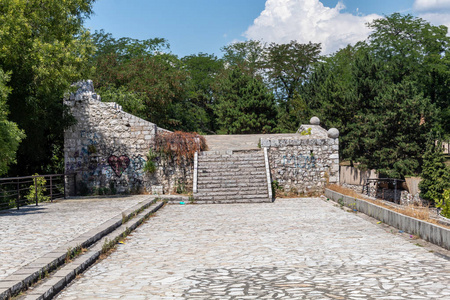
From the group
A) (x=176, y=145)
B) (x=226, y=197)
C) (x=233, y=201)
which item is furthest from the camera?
(x=176, y=145)

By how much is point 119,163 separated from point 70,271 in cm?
1475

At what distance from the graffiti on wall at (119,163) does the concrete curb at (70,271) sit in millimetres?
10615

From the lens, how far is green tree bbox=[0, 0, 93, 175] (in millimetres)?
17438

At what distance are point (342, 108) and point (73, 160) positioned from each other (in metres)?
21.4

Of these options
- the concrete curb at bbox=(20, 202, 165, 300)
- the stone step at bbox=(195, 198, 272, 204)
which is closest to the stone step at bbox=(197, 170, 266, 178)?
the stone step at bbox=(195, 198, 272, 204)

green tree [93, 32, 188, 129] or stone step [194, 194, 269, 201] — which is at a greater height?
green tree [93, 32, 188, 129]

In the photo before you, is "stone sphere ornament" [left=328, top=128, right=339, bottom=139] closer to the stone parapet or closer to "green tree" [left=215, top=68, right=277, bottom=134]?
the stone parapet

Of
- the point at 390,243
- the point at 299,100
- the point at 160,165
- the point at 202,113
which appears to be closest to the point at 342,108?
the point at 299,100

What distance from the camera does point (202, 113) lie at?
153 feet

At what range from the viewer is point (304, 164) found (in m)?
21.3

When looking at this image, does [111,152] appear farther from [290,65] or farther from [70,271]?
[290,65]

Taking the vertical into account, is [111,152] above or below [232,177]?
above

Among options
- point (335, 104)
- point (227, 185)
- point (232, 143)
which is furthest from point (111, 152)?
point (335, 104)

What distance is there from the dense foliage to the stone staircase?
641cm
